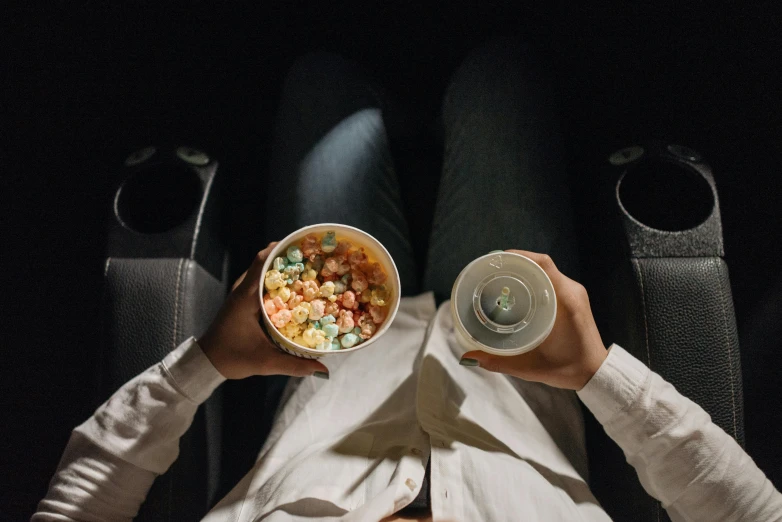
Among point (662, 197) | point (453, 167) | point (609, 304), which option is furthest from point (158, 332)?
point (662, 197)

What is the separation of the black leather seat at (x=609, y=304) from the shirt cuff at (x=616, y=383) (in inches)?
3.6

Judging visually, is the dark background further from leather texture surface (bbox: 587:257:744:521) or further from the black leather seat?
leather texture surface (bbox: 587:257:744:521)

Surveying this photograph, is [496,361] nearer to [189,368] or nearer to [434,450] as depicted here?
[434,450]

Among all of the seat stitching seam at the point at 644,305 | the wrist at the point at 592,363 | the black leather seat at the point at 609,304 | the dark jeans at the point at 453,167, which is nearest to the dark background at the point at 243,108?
the dark jeans at the point at 453,167

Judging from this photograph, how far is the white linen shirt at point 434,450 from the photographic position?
600mm

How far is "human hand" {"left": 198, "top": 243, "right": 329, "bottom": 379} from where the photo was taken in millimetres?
609

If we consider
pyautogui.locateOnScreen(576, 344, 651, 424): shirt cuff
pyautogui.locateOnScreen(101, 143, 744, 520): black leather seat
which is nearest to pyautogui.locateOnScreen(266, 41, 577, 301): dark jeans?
pyautogui.locateOnScreen(101, 143, 744, 520): black leather seat

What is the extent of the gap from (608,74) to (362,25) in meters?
0.55

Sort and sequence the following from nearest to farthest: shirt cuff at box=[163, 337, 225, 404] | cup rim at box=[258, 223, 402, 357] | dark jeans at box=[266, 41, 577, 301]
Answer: cup rim at box=[258, 223, 402, 357], shirt cuff at box=[163, 337, 225, 404], dark jeans at box=[266, 41, 577, 301]

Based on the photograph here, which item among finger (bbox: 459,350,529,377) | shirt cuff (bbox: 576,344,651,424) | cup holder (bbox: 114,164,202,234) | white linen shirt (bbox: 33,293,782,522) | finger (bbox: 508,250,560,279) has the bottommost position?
white linen shirt (bbox: 33,293,782,522)

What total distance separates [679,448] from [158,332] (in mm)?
684

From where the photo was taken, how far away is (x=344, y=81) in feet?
3.03

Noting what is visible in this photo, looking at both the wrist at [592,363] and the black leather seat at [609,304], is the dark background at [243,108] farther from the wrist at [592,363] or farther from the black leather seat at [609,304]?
the wrist at [592,363]

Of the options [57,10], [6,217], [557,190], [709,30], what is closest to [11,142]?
[6,217]
